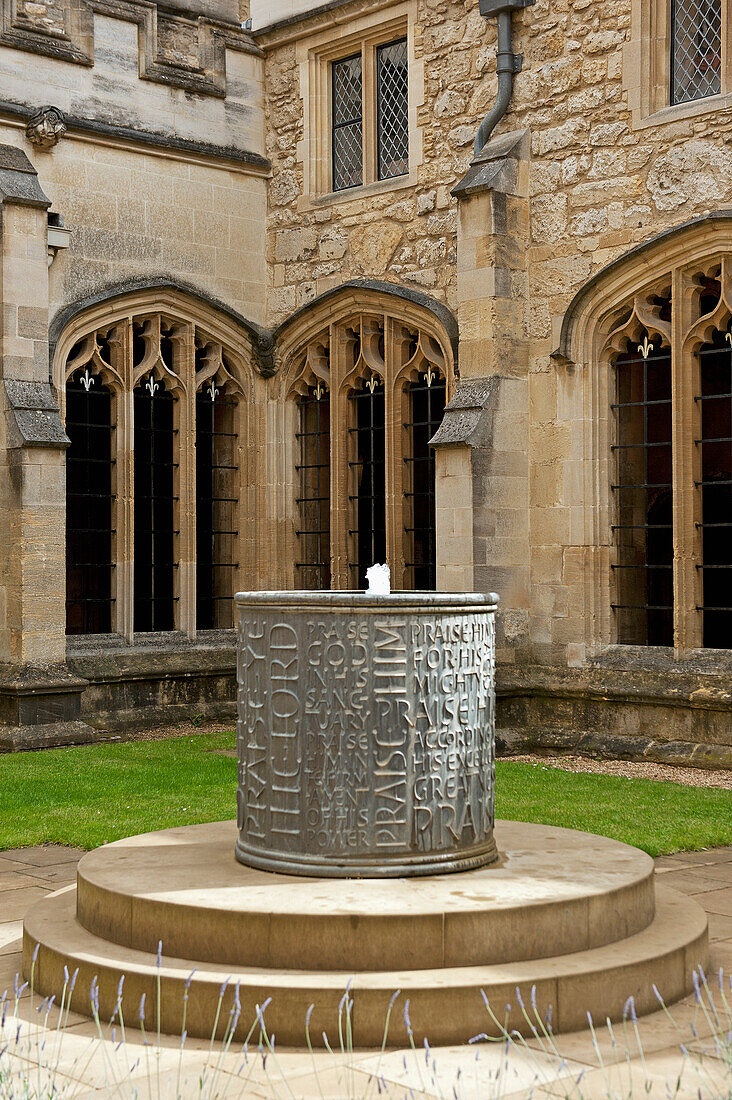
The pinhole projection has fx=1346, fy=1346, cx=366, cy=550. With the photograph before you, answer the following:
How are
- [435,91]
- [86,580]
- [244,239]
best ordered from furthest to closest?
[86,580] → [244,239] → [435,91]

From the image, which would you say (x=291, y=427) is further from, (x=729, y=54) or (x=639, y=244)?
(x=729, y=54)

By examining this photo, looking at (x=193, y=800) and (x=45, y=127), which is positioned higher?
(x=45, y=127)

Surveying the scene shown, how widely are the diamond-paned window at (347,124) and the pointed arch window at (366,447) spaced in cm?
152

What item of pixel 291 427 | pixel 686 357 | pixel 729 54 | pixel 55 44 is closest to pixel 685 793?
pixel 686 357

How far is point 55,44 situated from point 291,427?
419cm

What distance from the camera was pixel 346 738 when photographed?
4727 mm

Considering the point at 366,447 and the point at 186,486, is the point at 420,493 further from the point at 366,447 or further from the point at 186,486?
the point at 186,486

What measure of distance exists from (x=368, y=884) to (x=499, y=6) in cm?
874

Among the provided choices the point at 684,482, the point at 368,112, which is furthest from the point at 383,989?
the point at 368,112

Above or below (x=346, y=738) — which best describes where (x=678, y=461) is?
above

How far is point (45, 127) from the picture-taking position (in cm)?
1177

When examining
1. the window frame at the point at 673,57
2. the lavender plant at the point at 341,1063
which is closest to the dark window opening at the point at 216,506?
the window frame at the point at 673,57

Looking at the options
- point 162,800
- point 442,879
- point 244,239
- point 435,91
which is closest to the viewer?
point 442,879

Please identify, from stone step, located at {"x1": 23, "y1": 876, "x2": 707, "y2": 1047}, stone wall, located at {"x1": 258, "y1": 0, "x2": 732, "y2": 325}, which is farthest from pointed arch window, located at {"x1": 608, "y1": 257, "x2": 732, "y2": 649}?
stone step, located at {"x1": 23, "y1": 876, "x2": 707, "y2": 1047}
